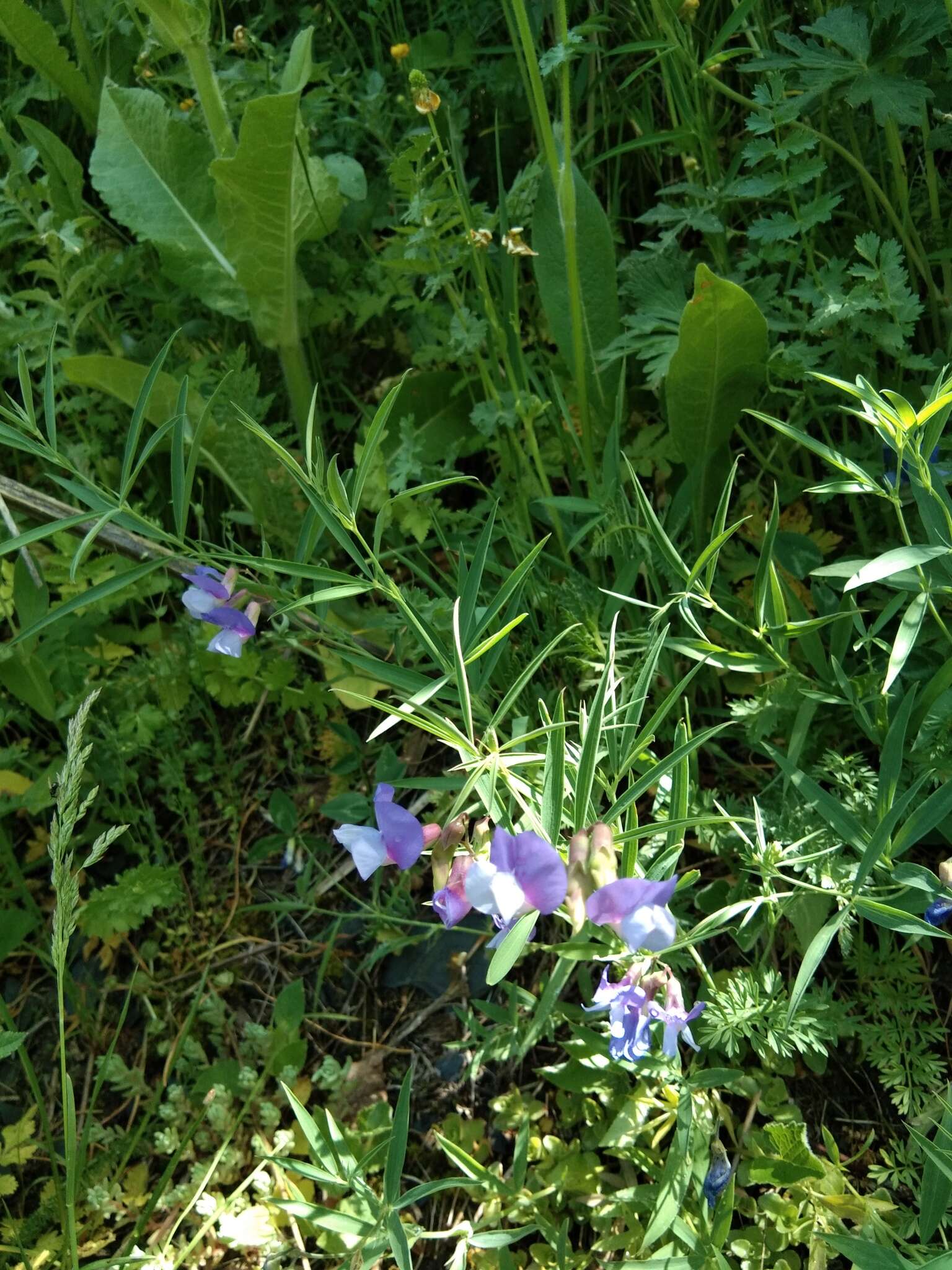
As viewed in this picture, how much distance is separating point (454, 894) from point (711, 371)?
1.03 m

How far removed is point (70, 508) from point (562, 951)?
49.1 inches

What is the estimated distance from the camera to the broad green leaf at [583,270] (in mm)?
2010

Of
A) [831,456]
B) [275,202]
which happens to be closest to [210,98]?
[275,202]

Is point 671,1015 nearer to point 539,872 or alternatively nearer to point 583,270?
point 539,872

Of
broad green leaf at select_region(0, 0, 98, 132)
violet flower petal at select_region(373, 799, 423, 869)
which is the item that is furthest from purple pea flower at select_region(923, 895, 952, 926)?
broad green leaf at select_region(0, 0, 98, 132)

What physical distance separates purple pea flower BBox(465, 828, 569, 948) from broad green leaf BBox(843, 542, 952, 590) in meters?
0.43

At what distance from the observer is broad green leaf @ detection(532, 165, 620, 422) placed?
2010 mm

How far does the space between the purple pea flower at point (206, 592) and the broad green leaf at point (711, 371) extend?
788mm

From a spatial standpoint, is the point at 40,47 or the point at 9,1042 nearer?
the point at 9,1042

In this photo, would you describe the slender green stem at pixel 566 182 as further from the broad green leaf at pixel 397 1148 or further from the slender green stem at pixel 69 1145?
the slender green stem at pixel 69 1145

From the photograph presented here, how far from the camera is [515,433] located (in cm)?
204

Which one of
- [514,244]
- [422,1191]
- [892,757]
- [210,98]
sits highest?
[210,98]

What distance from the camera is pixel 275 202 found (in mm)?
2123

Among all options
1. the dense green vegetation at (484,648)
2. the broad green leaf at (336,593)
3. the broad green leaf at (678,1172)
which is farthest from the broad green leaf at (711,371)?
the broad green leaf at (678,1172)
